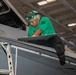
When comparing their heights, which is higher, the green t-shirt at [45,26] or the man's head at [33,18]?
the man's head at [33,18]

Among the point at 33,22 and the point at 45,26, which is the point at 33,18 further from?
the point at 45,26

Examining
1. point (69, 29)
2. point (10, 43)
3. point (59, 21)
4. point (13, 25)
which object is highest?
point (10, 43)

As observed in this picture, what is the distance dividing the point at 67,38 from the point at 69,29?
136 centimetres

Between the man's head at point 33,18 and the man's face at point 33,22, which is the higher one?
the man's head at point 33,18

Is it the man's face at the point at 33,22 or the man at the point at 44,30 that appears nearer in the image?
the man at the point at 44,30

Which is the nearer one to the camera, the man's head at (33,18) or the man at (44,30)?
the man at (44,30)

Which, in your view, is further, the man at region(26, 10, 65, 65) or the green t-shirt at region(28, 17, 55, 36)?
the green t-shirt at region(28, 17, 55, 36)

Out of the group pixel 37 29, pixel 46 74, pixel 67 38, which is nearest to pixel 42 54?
pixel 46 74

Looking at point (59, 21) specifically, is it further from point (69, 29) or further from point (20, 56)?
point (20, 56)

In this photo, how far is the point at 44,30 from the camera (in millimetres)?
3078

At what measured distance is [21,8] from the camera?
6.35 m

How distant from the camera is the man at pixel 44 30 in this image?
8.67 feet

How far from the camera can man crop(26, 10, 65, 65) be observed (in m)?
2.64

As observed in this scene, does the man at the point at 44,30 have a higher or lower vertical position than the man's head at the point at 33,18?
lower
